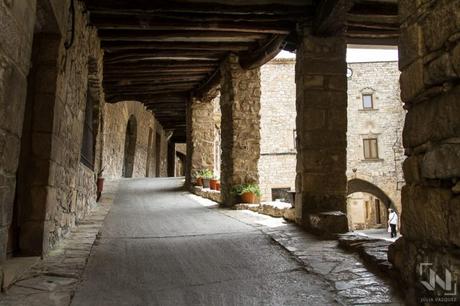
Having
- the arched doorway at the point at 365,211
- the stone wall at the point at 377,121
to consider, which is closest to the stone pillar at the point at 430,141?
the stone wall at the point at 377,121

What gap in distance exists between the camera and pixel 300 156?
15.0 feet

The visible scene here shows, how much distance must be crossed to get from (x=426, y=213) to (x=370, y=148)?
55.2 ft

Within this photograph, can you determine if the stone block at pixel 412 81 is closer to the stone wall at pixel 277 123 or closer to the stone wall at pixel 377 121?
the stone wall at pixel 277 123

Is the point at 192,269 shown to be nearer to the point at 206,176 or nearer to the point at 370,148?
the point at 206,176

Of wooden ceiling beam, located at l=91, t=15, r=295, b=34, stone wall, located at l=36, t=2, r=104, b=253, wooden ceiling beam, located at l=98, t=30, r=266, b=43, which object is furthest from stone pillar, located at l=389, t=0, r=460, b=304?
wooden ceiling beam, located at l=98, t=30, r=266, b=43

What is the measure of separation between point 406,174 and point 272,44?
4029 mm

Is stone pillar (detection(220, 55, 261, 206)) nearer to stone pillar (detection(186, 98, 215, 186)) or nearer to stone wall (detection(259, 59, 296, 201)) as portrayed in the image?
stone pillar (detection(186, 98, 215, 186))

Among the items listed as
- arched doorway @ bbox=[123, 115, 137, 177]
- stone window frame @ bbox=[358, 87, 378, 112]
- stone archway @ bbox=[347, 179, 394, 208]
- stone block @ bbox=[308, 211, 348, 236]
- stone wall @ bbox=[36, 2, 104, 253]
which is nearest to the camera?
stone wall @ bbox=[36, 2, 104, 253]

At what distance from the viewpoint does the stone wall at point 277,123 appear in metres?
17.1

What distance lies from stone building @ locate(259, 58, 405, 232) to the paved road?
12632mm

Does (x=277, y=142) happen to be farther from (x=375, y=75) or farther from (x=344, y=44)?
(x=344, y=44)

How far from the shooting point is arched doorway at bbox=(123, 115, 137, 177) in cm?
1396

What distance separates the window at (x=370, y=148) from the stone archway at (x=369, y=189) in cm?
126

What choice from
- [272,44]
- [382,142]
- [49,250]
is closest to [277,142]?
[382,142]
